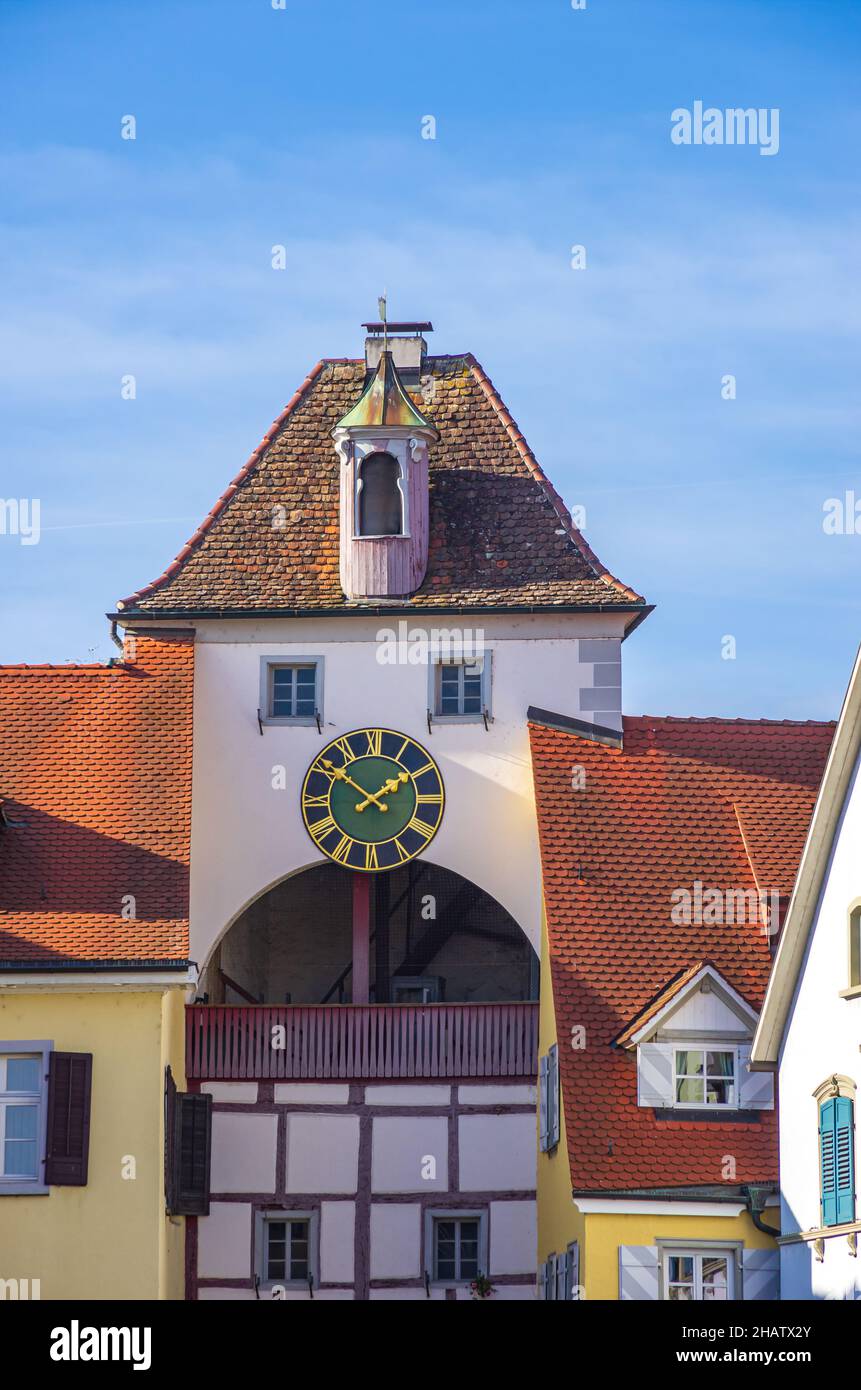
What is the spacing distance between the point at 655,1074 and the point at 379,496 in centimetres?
947

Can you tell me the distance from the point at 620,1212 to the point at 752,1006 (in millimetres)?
3278

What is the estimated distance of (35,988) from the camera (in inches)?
1500

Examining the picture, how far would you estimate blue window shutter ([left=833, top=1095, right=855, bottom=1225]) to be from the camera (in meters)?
33.8

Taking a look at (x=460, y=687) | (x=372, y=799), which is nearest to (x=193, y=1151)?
(x=372, y=799)

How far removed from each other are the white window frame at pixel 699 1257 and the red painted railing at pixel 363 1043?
4351 millimetres

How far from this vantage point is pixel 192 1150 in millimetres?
39344

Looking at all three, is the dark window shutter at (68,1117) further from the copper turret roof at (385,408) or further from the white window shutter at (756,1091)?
the copper turret roof at (385,408)

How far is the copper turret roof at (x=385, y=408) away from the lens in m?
42.0

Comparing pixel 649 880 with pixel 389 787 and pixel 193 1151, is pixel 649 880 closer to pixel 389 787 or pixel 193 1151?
pixel 389 787

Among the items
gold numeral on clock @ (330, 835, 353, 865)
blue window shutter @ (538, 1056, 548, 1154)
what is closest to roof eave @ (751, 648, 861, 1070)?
blue window shutter @ (538, 1056, 548, 1154)

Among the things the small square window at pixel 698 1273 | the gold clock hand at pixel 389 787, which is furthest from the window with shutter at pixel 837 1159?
the gold clock hand at pixel 389 787

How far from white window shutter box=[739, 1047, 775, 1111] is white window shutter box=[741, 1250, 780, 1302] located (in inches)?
73.5

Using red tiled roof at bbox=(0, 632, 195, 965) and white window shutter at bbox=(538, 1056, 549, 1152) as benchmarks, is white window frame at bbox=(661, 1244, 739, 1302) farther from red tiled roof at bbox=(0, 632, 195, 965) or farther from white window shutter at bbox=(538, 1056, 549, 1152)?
red tiled roof at bbox=(0, 632, 195, 965)
